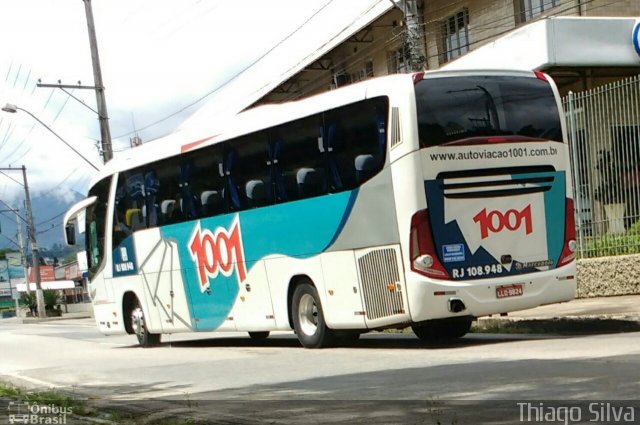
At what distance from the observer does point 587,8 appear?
71.1 feet

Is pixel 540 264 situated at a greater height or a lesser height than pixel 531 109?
lesser

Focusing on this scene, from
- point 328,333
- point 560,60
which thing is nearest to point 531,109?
point 328,333

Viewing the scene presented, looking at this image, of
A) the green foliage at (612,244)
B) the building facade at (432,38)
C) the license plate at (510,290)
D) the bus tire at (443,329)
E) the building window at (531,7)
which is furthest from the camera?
the building window at (531,7)

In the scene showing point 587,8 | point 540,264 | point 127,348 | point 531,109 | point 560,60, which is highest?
point 587,8

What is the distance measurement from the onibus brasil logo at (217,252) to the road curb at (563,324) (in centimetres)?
434

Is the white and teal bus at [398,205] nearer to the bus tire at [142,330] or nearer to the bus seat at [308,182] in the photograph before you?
the bus seat at [308,182]

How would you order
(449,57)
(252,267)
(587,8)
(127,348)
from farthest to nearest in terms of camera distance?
1. (449,57)
2. (587,8)
3. (127,348)
4. (252,267)

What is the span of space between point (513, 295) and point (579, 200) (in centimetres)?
598

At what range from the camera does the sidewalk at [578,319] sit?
1271 cm

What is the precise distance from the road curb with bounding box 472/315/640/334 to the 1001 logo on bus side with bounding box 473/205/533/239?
2.03 m

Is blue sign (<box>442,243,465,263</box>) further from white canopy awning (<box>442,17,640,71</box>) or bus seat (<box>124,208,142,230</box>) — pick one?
white canopy awning (<box>442,17,640,71</box>)

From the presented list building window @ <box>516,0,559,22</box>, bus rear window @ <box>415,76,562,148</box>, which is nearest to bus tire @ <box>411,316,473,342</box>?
bus rear window @ <box>415,76,562,148</box>

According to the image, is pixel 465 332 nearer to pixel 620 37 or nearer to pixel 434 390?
pixel 434 390

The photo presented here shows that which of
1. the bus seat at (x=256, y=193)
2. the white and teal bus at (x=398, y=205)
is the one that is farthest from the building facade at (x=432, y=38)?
the white and teal bus at (x=398, y=205)
